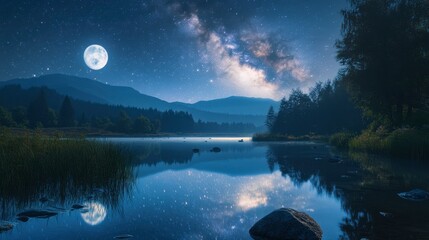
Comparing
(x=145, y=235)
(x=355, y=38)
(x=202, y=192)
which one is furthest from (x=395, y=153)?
(x=145, y=235)

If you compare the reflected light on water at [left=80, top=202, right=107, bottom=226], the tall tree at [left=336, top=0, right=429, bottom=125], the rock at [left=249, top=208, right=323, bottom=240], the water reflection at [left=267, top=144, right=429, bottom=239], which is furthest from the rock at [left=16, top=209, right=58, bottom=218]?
the tall tree at [left=336, top=0, right=429, bottom=125]

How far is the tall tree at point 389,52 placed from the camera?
31.9 m

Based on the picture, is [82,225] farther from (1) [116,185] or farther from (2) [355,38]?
(2) [355,38]

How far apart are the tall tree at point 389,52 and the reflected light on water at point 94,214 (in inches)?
1234

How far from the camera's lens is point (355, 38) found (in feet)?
115

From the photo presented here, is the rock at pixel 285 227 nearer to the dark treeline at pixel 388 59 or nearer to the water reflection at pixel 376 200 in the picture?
the water reflection at pixel 376 200

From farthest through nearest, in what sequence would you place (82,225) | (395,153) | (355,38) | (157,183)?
(355,38) < (395,153) < (157,183) < (82,225)

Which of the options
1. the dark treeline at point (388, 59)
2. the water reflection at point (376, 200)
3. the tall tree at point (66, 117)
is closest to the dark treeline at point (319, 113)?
the dark treeline at point (388, 59)

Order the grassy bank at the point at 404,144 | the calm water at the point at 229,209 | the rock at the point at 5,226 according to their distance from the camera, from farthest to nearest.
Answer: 1. the grassy bank at the point at 404,144
2. the calm water at the point at 229,209
3. the rock at the point at 5,226

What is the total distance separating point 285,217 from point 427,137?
22968 mm

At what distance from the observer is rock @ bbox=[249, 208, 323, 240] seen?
24.6 feet

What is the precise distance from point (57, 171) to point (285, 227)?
9853 millimetres

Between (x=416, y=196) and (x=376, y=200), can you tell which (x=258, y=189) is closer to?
(x=376, y=200)

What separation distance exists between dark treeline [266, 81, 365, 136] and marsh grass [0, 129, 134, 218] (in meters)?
76.0
